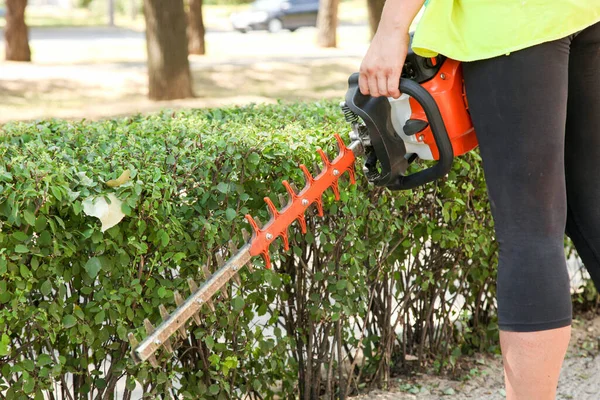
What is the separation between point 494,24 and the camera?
1.85m

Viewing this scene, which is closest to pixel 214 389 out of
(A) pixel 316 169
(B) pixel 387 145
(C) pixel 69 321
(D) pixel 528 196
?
(C) pixel 69 321

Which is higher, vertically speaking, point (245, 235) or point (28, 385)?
point (245, 235)

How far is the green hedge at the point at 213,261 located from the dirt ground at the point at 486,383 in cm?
7

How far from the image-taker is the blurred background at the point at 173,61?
10.5 m

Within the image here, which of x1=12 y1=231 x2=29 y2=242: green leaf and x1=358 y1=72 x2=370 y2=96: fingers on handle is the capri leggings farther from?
x1=12 y1=231 x2=29 y2=242: green leaf

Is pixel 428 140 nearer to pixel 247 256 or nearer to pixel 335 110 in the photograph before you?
pixel 247 256

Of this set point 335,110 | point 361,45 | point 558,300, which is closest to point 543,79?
point 558,300

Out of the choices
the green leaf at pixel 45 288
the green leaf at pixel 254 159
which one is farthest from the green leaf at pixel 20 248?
the green leaf at pixel 254 159

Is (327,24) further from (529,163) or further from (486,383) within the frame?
(529,163)

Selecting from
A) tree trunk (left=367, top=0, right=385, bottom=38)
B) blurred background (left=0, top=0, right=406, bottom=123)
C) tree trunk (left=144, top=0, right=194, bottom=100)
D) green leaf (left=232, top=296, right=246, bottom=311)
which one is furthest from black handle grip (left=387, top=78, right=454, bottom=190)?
tree trunk (left=144, top=0, right=194, bottom=100)

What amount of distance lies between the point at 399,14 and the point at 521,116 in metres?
0.38

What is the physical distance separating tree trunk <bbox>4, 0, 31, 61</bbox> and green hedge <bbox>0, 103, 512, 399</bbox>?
13066 millimetres

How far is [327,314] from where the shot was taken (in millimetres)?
2746

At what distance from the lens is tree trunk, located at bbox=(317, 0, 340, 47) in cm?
1948
